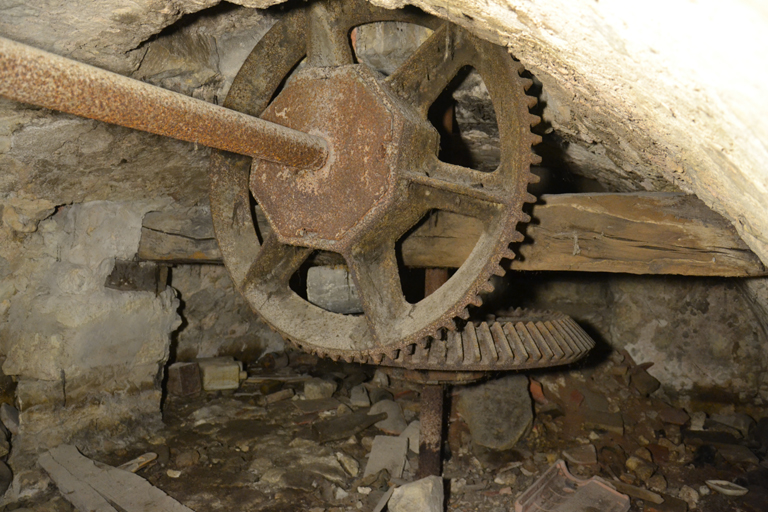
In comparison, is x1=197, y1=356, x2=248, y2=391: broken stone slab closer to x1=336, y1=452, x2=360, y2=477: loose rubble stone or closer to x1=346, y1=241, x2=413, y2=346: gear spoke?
x1=336, y1=452, x2=360, y2=477: loose rubble stone

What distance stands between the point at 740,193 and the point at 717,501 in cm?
245

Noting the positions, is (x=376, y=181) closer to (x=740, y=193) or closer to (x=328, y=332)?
(x=328, y=332)

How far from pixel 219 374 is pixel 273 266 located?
2327mm

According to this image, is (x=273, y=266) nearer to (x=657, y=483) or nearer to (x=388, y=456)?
(x=388, y=456)

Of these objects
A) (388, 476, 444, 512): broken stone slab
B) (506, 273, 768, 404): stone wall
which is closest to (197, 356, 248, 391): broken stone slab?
(388, 476, 444, 512): broken stone slab

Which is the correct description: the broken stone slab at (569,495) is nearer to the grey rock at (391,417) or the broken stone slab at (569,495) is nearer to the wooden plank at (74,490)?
the grey rock at (391,417)

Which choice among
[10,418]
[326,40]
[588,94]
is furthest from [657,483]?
[10,418]

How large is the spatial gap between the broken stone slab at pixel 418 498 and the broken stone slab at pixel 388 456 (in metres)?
0.42

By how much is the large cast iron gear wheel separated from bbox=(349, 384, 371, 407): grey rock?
200 cm

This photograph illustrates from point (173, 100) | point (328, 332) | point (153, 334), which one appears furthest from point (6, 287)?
point (173, 100)

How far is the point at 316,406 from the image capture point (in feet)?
12.7

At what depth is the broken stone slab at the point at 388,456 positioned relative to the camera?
9.97 ft

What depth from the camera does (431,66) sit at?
74.0 inches

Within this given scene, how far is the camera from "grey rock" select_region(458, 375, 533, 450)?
10.8 ft
